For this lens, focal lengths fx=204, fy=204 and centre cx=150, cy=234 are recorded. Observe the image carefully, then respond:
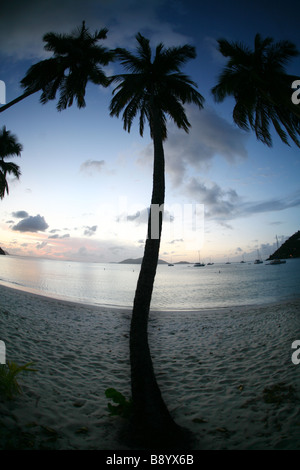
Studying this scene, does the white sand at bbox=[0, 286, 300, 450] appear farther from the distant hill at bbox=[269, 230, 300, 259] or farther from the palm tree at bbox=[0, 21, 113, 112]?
the distant hill at bbox=[269, 230, 300, 259]

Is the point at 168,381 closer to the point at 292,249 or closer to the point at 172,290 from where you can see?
the point at 172,290

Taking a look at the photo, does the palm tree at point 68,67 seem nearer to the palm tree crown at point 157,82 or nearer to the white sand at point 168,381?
the palm tree crown at point 157,82

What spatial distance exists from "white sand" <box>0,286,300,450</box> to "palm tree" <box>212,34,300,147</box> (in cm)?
891

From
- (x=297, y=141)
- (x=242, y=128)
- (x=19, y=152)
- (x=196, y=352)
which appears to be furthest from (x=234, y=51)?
(x=19, y=152)

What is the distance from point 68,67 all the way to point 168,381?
15230mm

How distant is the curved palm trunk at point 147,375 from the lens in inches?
143

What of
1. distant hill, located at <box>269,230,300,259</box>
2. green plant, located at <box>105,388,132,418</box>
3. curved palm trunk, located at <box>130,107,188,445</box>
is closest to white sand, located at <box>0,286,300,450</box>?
green plant, located at <box>105,388,132,418</box>

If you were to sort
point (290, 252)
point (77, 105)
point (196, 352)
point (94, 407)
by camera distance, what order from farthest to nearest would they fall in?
point (290, 252) → point (77, 105) → point (196, 352) → point (94, 407)

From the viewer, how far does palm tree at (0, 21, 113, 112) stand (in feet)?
34.1

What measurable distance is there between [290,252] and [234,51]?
20493 cm

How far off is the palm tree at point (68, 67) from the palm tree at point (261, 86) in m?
6.15

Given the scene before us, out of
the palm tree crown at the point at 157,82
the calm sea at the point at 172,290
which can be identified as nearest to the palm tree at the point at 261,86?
the palm tree crown at the point at 157,82

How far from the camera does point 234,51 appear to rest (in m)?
9.30
